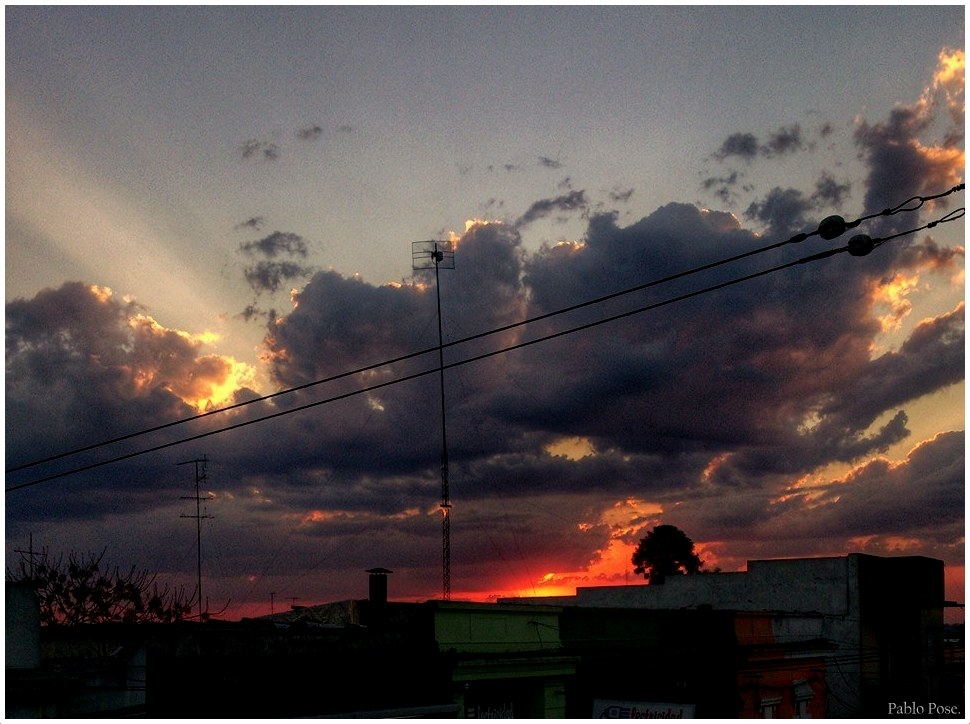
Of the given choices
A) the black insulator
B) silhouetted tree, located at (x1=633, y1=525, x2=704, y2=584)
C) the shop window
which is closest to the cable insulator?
the black insulator

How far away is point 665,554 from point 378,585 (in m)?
60.8

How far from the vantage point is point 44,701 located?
19891 millimetres

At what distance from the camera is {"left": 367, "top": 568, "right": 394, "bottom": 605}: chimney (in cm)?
2888

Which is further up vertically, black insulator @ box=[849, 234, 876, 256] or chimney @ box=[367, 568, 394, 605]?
black insulator @ box=[849, 234, 876, 256]

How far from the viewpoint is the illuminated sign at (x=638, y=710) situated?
27609 mm

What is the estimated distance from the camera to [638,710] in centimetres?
2834

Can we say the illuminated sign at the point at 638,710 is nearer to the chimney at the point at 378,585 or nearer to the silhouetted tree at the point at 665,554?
the chimney at the point at 378,585

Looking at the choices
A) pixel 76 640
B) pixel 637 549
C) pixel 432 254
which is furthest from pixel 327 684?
pixel 637 549

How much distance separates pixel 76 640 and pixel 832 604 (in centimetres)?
3180

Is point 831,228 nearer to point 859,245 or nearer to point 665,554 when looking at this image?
point 859,245

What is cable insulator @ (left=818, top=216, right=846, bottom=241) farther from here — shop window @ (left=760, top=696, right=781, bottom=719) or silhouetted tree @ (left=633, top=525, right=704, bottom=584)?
silhouetted tree @ (left=633, top=525, right=704, bottom=584)

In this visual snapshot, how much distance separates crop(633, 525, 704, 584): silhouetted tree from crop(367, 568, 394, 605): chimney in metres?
59.5

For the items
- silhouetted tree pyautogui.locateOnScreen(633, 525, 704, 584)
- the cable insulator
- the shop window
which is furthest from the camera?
silhouetted tree pyautogui.locateOnScreen(633, 525, 704, 584)

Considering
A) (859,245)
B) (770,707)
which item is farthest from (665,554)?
(859,245)
